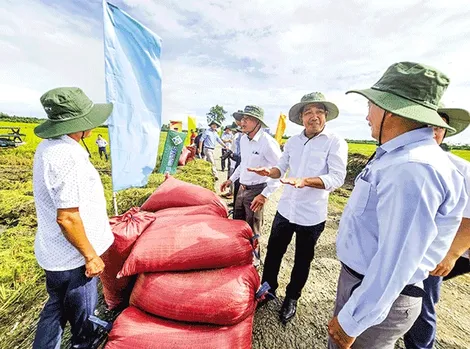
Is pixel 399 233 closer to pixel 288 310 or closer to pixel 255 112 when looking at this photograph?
pixel 288 310

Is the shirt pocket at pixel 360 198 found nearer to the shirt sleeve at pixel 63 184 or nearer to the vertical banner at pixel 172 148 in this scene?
the shirt sleeve at pixel 63 184

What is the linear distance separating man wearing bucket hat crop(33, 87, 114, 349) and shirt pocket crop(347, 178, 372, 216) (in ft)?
4.63

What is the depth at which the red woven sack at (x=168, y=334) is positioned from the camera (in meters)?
1.24

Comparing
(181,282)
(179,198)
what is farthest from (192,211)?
(181,282)

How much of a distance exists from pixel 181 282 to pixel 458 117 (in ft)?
7.37

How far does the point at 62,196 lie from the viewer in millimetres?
1236

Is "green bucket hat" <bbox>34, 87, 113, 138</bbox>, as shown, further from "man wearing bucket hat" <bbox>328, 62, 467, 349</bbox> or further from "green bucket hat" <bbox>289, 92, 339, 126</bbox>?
"green bucket hat" <bbox>289, 92, 339, 126</bbox>

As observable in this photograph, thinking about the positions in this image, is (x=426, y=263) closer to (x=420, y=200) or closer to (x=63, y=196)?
(x=420, y=200)

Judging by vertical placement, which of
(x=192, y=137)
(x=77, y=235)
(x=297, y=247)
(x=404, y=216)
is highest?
(x=404, y=216)

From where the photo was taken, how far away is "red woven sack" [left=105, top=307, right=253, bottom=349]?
124cm

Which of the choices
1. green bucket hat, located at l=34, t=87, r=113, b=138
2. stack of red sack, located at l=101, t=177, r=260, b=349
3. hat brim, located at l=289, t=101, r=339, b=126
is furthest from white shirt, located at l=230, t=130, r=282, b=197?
green bucket hat, located at l=34, t=87, r=113, b=138

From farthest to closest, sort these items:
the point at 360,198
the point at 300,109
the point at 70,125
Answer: the point at 300,109
the point at 70,125
the point at 360,198

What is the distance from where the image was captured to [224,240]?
1.67m

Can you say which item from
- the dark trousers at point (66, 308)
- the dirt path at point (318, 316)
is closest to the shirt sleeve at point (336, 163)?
the dirt path at point (318, 316)
